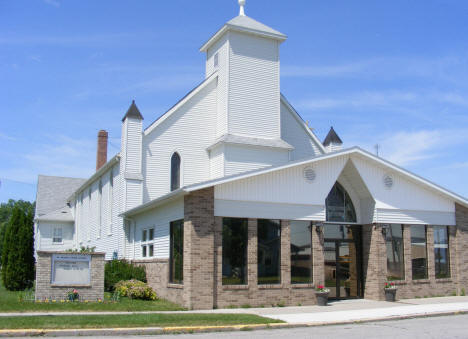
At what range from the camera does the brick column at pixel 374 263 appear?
20.8 m

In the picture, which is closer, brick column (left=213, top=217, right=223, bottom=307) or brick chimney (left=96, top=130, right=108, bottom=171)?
brick column (left=213, top=217, right=223, bottom=307)

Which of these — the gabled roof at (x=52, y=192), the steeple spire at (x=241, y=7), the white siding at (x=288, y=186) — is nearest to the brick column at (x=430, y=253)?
the white siding at (x=288, y=186)

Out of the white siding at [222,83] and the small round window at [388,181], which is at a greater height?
the white siding at [222,83]

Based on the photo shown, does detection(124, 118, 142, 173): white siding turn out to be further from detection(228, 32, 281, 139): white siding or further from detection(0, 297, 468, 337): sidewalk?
detection(0, 297, 468, 337): sidewalk

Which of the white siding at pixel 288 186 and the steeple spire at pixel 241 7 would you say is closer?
the white siding at pixel 288 186

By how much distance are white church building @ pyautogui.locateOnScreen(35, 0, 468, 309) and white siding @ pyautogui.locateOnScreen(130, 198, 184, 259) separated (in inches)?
2.2

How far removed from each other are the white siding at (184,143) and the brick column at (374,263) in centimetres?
926

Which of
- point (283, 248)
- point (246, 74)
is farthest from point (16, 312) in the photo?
point (246, 74)

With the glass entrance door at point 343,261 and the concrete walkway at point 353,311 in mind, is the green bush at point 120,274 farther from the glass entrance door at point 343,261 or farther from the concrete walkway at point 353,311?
the glass entrance door at point 343,261

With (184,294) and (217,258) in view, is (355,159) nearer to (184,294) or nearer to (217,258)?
(217,258)

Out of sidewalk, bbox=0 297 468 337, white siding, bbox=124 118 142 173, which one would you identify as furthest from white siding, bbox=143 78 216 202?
sidewalk, bbox=0 297 468 337

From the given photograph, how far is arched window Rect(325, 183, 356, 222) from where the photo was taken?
2155 centimetres

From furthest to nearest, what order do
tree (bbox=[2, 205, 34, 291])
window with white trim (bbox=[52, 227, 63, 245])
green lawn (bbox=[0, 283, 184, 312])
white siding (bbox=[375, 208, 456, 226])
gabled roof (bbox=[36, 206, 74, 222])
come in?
window with white trim (bbox=[52, 227, 63, 245])
gabled roof (bbox=[36, 206, 74, 222])
tree (bbox=[2, 205, 34, 291])
white siding (bbox=[375, 208, 456, 226])
green lawn (bbox=[0, 283, 184, 312])

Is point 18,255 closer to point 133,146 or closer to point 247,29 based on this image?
point 133,146
